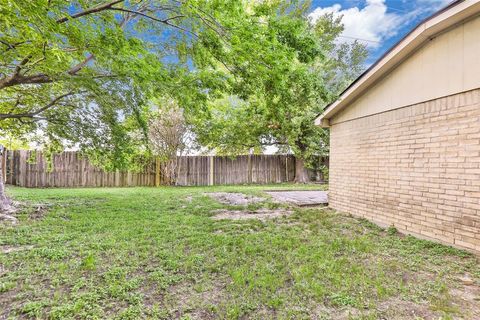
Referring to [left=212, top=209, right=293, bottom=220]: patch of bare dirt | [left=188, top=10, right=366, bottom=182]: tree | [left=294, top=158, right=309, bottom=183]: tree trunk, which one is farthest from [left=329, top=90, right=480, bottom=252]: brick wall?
[left=294, top=158, right=309, bottom=183]: tree trunk

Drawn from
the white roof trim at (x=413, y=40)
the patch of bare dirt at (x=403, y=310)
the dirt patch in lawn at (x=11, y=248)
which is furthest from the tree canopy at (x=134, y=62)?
the patch of bare dirt at (x=403, y=310)

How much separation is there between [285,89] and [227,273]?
10.8ft

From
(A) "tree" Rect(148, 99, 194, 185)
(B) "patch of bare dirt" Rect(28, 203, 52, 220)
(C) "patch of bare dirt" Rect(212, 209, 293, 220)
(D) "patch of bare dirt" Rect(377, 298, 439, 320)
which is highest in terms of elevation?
(A) "tree" Rect(148, 99, 194, 185)

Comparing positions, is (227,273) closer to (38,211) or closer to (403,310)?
(403,310)

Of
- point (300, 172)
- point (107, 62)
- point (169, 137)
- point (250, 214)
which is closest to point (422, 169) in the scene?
point (250, 214)

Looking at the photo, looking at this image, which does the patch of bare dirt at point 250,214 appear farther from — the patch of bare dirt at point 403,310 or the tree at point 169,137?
the tree at point 169,137

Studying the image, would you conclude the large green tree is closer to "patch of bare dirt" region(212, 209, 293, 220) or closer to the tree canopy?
the tree canopy

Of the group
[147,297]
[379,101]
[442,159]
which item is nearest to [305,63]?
[379,101]

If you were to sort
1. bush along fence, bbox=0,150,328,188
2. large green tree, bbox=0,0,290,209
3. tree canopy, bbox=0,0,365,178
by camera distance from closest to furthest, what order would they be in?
large green tree, bbox=0,0,290,209 < tree canopy, bbox=0,0,365,178 < bush along fence, bbox=0,150,328,188

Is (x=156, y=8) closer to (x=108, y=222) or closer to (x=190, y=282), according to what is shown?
(x=108, y=222)

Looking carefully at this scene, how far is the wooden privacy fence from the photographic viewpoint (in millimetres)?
11617

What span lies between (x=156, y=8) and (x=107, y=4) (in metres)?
1.07

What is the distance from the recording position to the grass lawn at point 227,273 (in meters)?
2.24

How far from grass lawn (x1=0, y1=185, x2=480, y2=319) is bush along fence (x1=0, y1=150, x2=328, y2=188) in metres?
7.02
